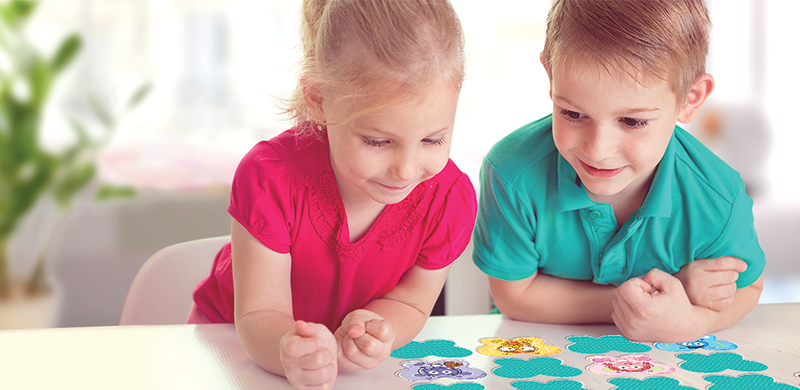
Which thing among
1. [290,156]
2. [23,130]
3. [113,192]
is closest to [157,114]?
[113,192]

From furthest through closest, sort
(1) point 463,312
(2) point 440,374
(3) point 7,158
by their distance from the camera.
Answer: (3) point 7,158
(1) point 463,312
(2) point 440,374

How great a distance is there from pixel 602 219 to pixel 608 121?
0.56ft

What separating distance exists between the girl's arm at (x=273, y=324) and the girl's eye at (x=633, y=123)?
15.3 inches

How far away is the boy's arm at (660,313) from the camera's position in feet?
2.40

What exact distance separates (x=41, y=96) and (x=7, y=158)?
219mm

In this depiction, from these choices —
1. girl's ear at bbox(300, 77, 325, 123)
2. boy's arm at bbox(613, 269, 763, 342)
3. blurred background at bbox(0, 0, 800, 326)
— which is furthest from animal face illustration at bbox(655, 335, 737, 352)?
blurred background at bbox(0, 0, 800, 326)

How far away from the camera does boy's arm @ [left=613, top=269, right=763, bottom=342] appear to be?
→ 73cm

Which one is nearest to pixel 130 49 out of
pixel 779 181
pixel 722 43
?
pixel 722 43

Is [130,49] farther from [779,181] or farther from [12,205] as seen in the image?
[779,181]

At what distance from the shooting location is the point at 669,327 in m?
0.74

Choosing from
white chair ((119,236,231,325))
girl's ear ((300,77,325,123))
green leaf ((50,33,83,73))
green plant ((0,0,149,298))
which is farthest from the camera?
green leaf ((50,33,83,73))

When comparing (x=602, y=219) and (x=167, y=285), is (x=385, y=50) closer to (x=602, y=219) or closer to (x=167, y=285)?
(x=602, y=219)

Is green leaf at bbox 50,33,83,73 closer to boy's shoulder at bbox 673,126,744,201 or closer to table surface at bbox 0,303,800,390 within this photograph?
table surface at bbox 0,303,800,390

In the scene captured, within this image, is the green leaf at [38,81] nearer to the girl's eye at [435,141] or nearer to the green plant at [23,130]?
the green plant at [23,130]
